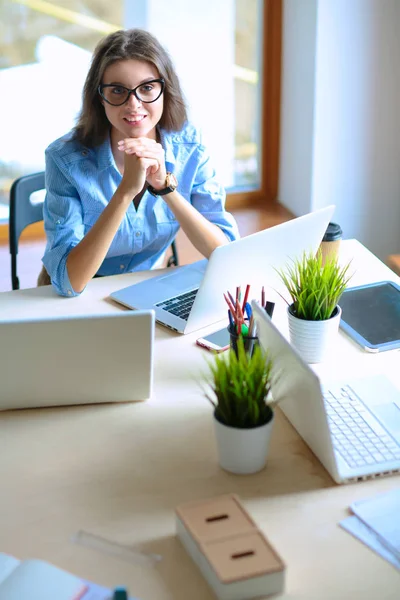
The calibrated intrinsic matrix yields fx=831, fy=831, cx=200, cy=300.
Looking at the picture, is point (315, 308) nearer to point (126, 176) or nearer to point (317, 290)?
point (317, 290)

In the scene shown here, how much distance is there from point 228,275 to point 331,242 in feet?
1.15

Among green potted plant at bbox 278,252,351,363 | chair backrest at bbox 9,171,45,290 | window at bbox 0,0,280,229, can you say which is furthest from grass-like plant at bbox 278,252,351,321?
window at bbox 0,0,280,229

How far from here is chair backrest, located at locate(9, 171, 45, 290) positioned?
2391 millimetres

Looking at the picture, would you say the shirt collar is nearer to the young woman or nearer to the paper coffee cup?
the young woman

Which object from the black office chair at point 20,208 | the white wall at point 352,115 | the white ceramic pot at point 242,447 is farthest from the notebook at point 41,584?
the white wall at point 352,115

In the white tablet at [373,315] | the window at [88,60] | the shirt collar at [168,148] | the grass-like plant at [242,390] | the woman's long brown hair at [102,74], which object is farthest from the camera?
the window at [88,60]

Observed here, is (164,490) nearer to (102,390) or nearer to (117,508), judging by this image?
(117,508)

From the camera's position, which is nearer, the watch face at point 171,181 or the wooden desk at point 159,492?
the wooden desk at point 159,492

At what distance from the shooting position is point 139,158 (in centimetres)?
201

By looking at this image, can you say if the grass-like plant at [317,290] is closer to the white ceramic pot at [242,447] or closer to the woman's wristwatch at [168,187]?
the white ceramic pot at [242,447]

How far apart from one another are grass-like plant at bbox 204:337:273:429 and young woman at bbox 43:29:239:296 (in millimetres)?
707

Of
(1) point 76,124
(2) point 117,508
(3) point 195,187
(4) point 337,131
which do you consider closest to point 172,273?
(3) point 195,187

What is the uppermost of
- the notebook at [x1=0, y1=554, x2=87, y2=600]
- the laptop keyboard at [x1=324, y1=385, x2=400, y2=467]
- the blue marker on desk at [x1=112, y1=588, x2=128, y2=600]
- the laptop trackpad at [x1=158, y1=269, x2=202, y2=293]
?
the laptop trackpad at [x1=158, y1=269, x2=202, y2=293]

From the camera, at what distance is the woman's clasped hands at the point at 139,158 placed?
6.57 ft
